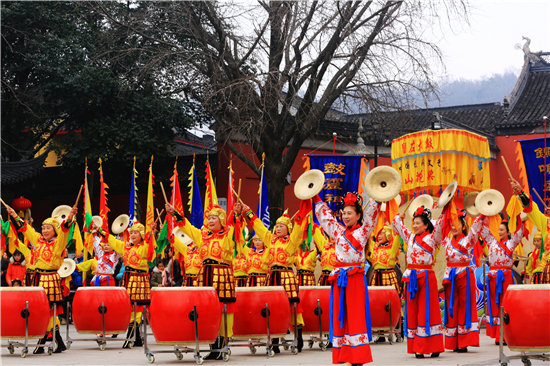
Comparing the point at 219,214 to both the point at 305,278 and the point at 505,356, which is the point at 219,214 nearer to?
the point at 305,278

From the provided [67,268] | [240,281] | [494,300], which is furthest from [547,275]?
[67,268]

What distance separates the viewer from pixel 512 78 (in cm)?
6500

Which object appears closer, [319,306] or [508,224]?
[319,306]

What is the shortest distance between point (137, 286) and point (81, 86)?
7.01m

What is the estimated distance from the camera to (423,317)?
6898 millimetres

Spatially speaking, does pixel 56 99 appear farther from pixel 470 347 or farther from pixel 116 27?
pixel 470 347

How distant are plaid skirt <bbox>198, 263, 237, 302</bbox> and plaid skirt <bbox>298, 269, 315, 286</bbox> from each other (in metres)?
1.89

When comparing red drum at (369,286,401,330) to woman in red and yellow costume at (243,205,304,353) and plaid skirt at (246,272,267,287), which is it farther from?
plaid skirt at (246,272,267,287)

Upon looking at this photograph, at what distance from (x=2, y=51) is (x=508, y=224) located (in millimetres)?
11289

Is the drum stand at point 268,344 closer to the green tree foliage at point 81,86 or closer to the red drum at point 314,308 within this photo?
the red drum at point 314,308

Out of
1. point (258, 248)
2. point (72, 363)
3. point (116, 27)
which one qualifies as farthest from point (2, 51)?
point (72, 363)

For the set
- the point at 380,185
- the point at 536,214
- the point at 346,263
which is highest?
the point at 380,185

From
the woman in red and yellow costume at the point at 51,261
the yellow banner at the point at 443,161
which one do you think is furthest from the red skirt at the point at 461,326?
the yellow banner at the point at 443,161

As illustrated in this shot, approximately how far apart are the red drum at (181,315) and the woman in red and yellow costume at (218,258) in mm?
367
